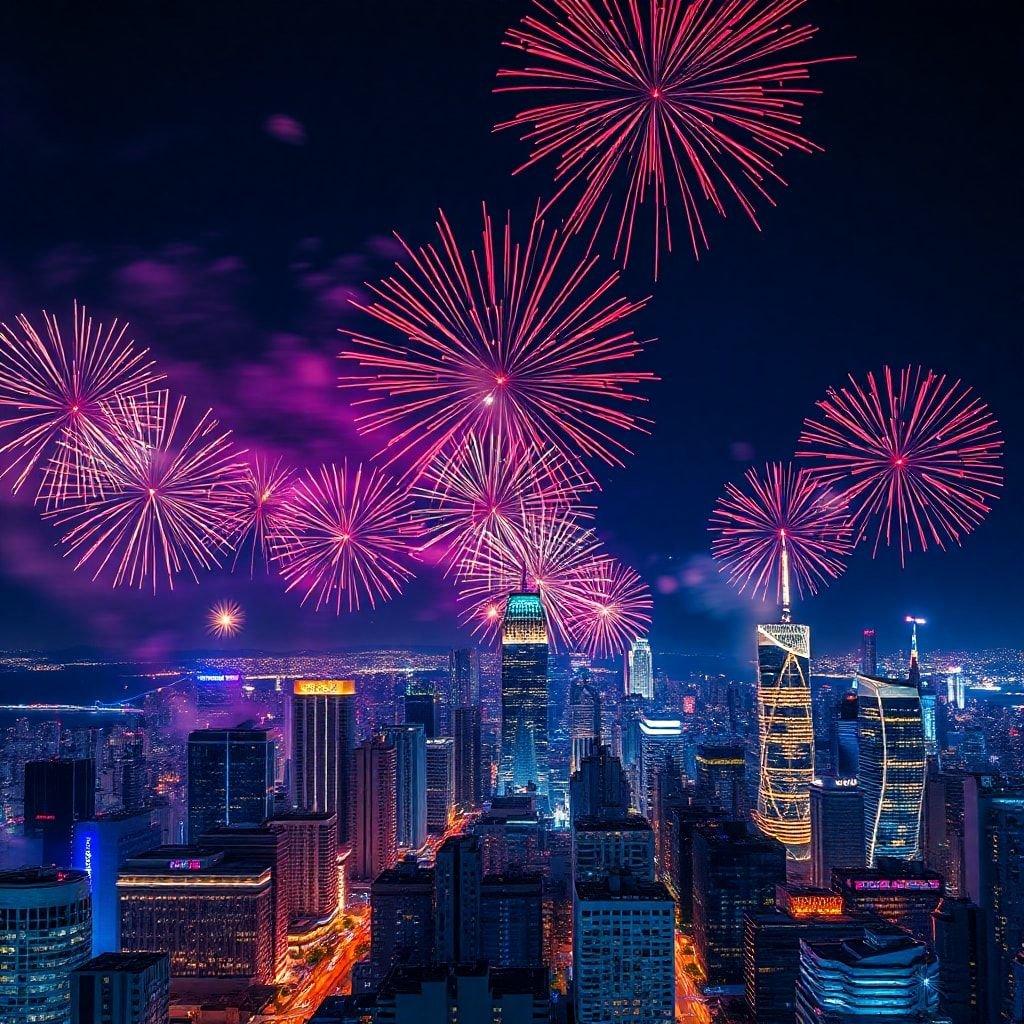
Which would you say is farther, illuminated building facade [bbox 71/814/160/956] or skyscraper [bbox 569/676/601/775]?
skyscraper [bbox 569/676/601/775]

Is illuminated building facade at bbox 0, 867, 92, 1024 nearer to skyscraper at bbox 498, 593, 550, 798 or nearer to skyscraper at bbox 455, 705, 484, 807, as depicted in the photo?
skyscraper at bbox 498, 593, 550, 798

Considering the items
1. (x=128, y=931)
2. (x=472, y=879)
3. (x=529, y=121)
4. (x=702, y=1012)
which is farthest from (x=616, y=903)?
(x=128, y=931)

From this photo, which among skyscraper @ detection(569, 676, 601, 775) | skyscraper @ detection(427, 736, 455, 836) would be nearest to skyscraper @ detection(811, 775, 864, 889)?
skyscraper @ detection(569, 676, 601, 775)

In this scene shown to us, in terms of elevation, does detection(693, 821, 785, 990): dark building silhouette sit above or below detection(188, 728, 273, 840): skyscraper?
below

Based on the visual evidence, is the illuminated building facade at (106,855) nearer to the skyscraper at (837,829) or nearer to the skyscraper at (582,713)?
the skyscraper at (582,713)

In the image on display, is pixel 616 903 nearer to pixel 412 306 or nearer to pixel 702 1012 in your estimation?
pixel 702 1012

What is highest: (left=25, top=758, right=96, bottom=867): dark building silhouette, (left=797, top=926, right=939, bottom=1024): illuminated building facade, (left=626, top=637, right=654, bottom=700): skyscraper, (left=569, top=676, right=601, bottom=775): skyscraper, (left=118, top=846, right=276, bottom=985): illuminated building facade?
(left=626, top=637, right=654, bottom=700): skyscraper
